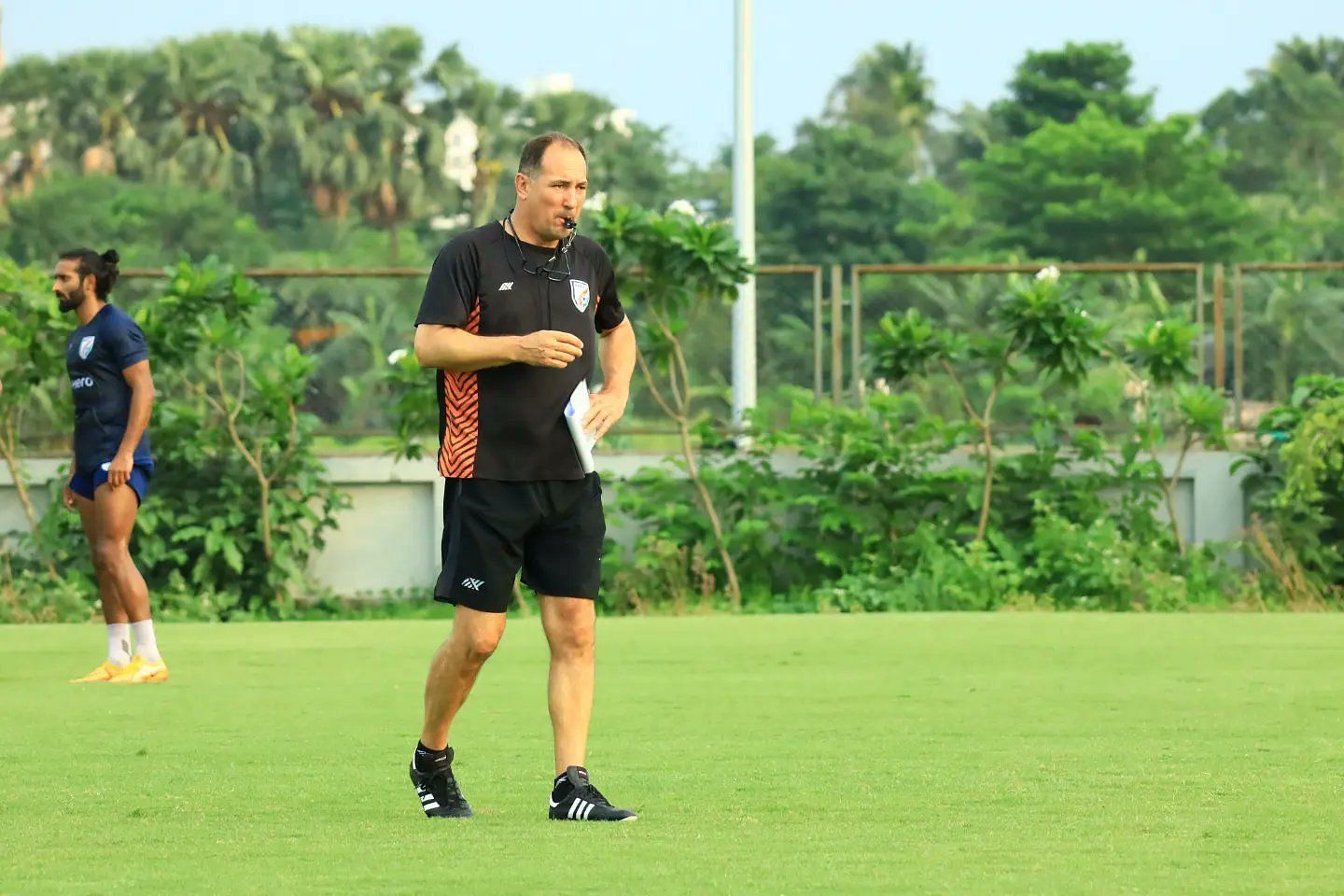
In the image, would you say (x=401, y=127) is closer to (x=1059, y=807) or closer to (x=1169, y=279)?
(x=1169, y=279)

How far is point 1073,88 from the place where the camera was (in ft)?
263

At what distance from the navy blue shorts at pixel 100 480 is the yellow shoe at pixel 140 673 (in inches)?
30.3

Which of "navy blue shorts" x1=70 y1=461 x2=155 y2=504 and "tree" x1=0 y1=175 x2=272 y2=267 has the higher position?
"tree" x1=0 y1=175 x2=272 y2=267

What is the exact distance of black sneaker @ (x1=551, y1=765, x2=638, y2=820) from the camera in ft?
21.1

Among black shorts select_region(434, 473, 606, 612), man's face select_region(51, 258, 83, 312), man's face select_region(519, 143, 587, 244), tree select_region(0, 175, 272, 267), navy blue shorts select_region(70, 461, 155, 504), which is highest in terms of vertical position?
tree select_region(0, 175, 272, 267)

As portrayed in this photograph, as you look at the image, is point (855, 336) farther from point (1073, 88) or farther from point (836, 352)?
point (1073, 88)

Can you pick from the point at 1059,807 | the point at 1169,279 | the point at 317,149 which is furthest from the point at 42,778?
the point at 317,149

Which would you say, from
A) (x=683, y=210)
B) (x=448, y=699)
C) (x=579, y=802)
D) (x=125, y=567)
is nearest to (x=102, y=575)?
(x=125, y=567)

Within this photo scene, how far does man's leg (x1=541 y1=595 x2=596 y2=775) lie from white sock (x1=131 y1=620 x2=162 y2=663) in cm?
502

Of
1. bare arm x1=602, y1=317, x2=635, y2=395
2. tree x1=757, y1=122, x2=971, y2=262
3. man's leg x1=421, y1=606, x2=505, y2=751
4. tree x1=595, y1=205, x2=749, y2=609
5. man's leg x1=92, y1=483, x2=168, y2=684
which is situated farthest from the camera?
tree x1=757, y1=122, x2=971, y2=262

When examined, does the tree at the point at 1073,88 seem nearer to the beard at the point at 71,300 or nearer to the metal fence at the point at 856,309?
the metal fence at the point at 856,309

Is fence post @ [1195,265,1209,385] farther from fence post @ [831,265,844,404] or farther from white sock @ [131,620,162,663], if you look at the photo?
white sock @ [131,620,162,663]

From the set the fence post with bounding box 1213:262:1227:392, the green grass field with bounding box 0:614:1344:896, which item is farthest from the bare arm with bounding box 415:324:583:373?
the fence post with bounding box 1213:262:1227:392

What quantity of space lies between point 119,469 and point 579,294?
4981 millimetres
